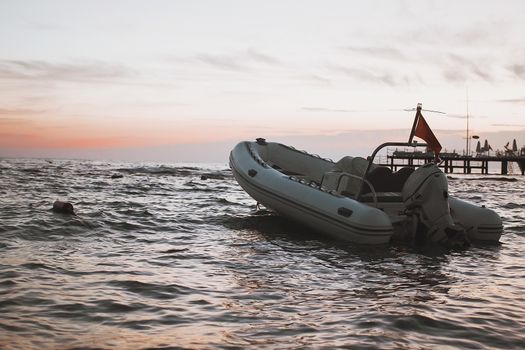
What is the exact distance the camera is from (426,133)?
35.4ft

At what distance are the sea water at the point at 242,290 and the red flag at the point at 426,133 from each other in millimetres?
2094

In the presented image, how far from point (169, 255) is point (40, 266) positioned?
6.67 ft

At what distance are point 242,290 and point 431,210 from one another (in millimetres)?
5023

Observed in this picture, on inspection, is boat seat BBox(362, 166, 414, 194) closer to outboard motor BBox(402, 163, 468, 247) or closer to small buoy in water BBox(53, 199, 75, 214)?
outboard motor BBox(402, 163, 468, 247)

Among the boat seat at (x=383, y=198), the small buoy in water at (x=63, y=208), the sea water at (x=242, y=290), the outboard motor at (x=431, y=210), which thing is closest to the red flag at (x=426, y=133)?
the outboard motor at (x=431, y=210)

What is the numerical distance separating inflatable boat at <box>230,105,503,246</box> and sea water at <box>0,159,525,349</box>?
335 mm

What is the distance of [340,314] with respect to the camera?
18.3ft

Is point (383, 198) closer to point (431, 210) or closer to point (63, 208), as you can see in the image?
point (431, 210)

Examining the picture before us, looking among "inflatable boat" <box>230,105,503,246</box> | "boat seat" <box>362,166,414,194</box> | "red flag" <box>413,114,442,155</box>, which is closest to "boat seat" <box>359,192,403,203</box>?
"inflatable boat" <box>230,105,503,246</box>

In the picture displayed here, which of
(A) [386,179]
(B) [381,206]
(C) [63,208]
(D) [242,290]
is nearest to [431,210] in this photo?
(B) [381,206]

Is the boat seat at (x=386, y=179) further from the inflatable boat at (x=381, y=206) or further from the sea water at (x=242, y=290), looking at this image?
the sea water at (x=242, y=290)

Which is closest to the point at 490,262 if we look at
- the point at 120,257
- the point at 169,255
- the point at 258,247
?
the point at 258,247

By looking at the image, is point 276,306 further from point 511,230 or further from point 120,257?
point 511,230

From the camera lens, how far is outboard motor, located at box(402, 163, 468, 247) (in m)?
9.94
